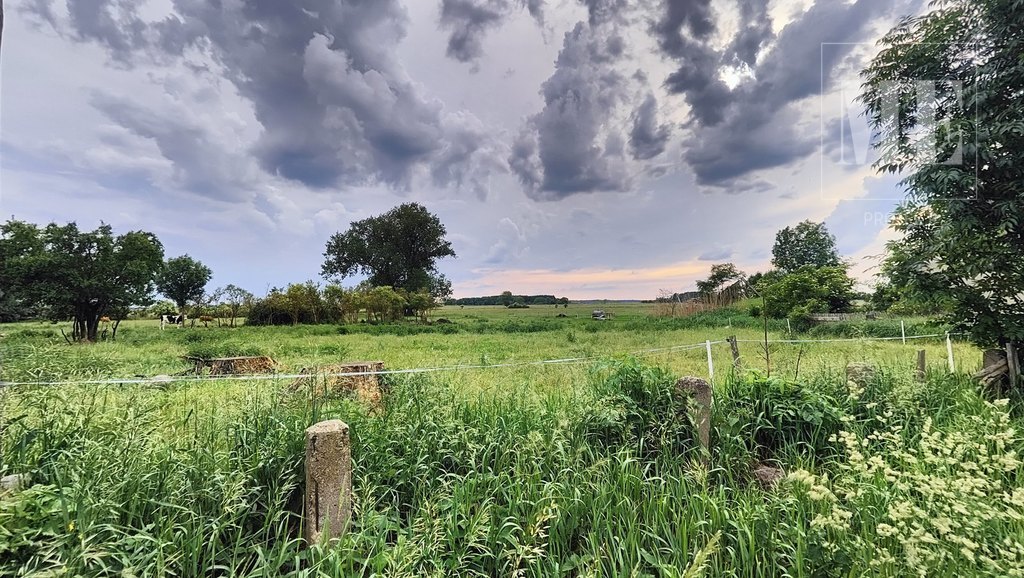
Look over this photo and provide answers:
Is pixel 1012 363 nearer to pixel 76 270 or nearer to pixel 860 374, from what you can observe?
pixel 860 374

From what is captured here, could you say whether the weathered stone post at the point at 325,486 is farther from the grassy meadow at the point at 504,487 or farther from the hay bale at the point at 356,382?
the hay bale at the point at 356,382

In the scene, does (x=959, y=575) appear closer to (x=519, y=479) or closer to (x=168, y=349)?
(x=519, y=479)

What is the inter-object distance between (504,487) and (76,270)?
963 inches

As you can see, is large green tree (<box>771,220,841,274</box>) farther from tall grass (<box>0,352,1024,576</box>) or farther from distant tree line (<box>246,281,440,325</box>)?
tall grass (<box>0,352,1024,576</box>)

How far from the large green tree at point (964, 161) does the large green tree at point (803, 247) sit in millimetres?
36274

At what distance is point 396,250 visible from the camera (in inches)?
1551

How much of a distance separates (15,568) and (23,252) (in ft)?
84.0

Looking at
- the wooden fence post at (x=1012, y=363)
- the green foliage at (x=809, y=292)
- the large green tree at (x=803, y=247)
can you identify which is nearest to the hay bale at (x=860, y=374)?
the wooden fence post at (x=1012, y=363)

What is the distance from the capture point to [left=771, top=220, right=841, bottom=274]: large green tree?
37.1 metres

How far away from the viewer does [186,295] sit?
2609 centimetres

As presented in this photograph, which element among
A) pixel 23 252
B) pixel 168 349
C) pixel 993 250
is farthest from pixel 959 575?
pixel 23 252

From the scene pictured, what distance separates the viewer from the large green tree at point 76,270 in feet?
54.1

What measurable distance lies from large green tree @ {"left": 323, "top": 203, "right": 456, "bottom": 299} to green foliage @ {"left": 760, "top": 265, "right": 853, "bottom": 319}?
90.7 ft

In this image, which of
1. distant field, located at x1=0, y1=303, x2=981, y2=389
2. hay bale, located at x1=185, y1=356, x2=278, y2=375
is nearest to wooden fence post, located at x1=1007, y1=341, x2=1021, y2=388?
distant field, located at x1=0, y1=303, x2=981, y2=389
